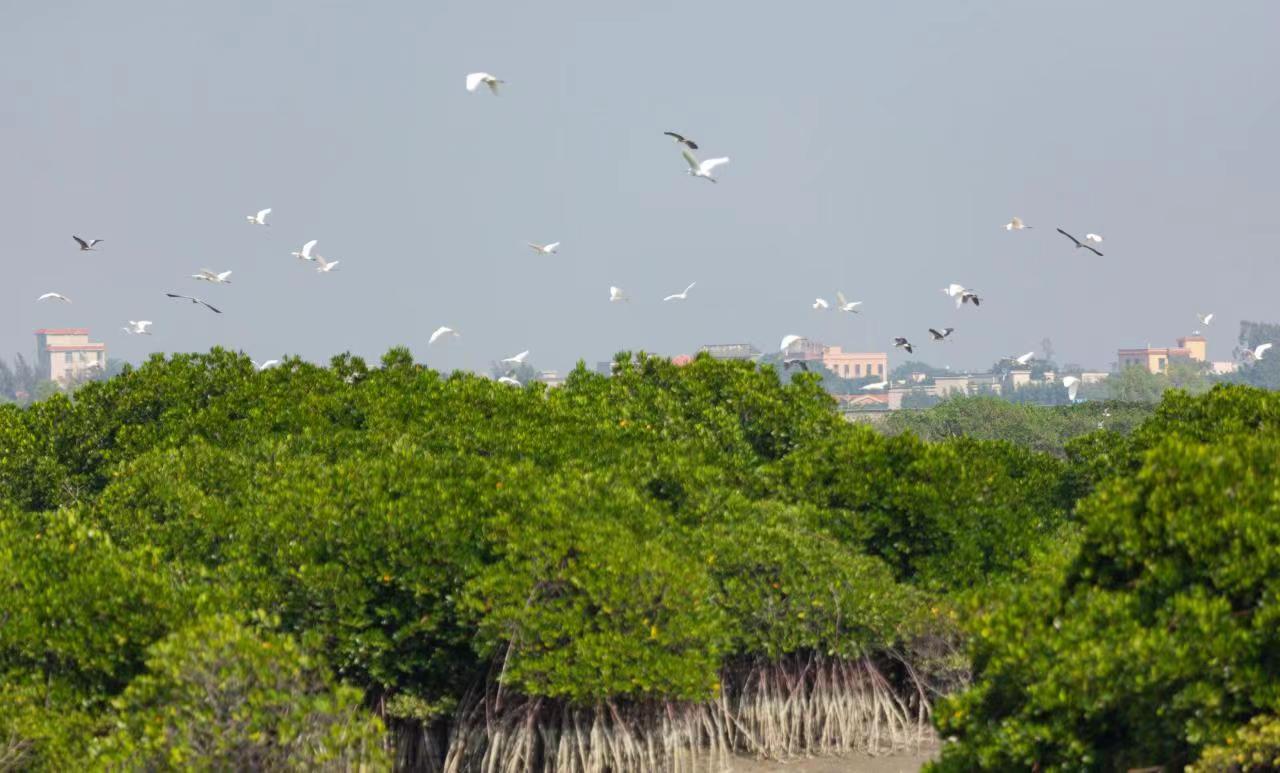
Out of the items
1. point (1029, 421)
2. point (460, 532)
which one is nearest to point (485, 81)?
point (460, 532)

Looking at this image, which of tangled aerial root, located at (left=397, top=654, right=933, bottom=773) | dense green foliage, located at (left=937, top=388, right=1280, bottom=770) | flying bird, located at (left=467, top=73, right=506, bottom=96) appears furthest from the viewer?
flying bird, located at (left=467, top=73, right=506, bottom=96)

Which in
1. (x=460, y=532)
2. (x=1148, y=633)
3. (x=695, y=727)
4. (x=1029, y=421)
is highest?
(x=1029, y=421)

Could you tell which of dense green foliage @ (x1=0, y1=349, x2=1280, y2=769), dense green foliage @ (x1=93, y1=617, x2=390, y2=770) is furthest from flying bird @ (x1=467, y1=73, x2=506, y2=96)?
dense green foliage @ (x1=93, y1=617, x2=390, y2=770)

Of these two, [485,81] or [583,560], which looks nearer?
[583,560]

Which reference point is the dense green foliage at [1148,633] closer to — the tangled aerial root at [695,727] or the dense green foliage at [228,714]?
the dense green foliage at [228,714]

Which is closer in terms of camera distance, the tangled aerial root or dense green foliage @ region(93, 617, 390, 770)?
dense green foliage @ region(93, 617, 390, 770)

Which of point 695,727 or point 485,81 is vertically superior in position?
point 485,81

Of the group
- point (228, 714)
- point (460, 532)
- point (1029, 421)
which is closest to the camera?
point (228, 714)

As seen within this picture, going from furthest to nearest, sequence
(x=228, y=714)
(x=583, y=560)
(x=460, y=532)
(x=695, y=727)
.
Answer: (x=695, y=727), (x=460, y=532), (x=583, y=560), (x=228, y=714)

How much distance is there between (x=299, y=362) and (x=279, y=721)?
13.5 meters

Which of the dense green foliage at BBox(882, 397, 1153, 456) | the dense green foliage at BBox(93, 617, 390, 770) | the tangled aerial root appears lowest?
the tangled aerial root

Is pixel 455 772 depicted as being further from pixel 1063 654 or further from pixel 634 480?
pixel 1063 654

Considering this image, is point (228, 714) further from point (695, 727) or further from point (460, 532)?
point (695, 727)

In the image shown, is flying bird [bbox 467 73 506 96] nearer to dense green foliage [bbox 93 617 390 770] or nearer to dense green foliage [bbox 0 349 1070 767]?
dense green foliage [bbox 0 349 1070 767]
